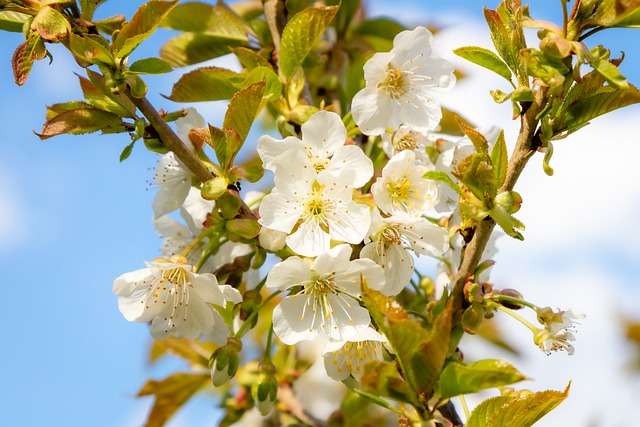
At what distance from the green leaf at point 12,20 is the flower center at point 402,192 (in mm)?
882

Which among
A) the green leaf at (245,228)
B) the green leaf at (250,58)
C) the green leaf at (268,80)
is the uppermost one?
the green leaf at (250,58)

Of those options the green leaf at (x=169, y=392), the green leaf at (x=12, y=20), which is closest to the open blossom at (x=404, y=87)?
the green leaf at (x=12, y=20)

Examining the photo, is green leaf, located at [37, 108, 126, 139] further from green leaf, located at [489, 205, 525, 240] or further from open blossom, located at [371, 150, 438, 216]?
green leaf, located at [489, 205, 525, 240]

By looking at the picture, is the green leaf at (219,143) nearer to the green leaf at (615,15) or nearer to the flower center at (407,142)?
the flower center at (407,142)

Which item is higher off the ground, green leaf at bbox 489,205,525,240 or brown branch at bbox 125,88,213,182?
brown branch at bbox 125,88,213,182

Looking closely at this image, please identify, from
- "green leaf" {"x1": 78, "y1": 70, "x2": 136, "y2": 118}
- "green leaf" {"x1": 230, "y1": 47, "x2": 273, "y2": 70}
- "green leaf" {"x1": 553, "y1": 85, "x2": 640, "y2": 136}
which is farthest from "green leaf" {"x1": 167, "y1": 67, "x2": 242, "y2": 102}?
"green leaf" {"x1": 553, "y1": 85, "x2": 640, "y2": 136}

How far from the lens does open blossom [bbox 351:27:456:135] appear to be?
172cm

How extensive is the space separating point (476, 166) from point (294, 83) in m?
0.69

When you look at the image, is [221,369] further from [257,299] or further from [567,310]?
[567,310]

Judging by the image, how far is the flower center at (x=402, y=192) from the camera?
1.60 meters

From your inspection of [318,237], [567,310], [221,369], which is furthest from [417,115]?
[221,369]

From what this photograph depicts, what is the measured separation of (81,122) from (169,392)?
1.11 metres

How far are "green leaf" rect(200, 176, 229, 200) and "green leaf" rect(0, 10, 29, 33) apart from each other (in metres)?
0.53

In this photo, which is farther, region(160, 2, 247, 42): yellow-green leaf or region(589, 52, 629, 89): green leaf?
region(160, 2, 247, 42): yellow-green leaf
